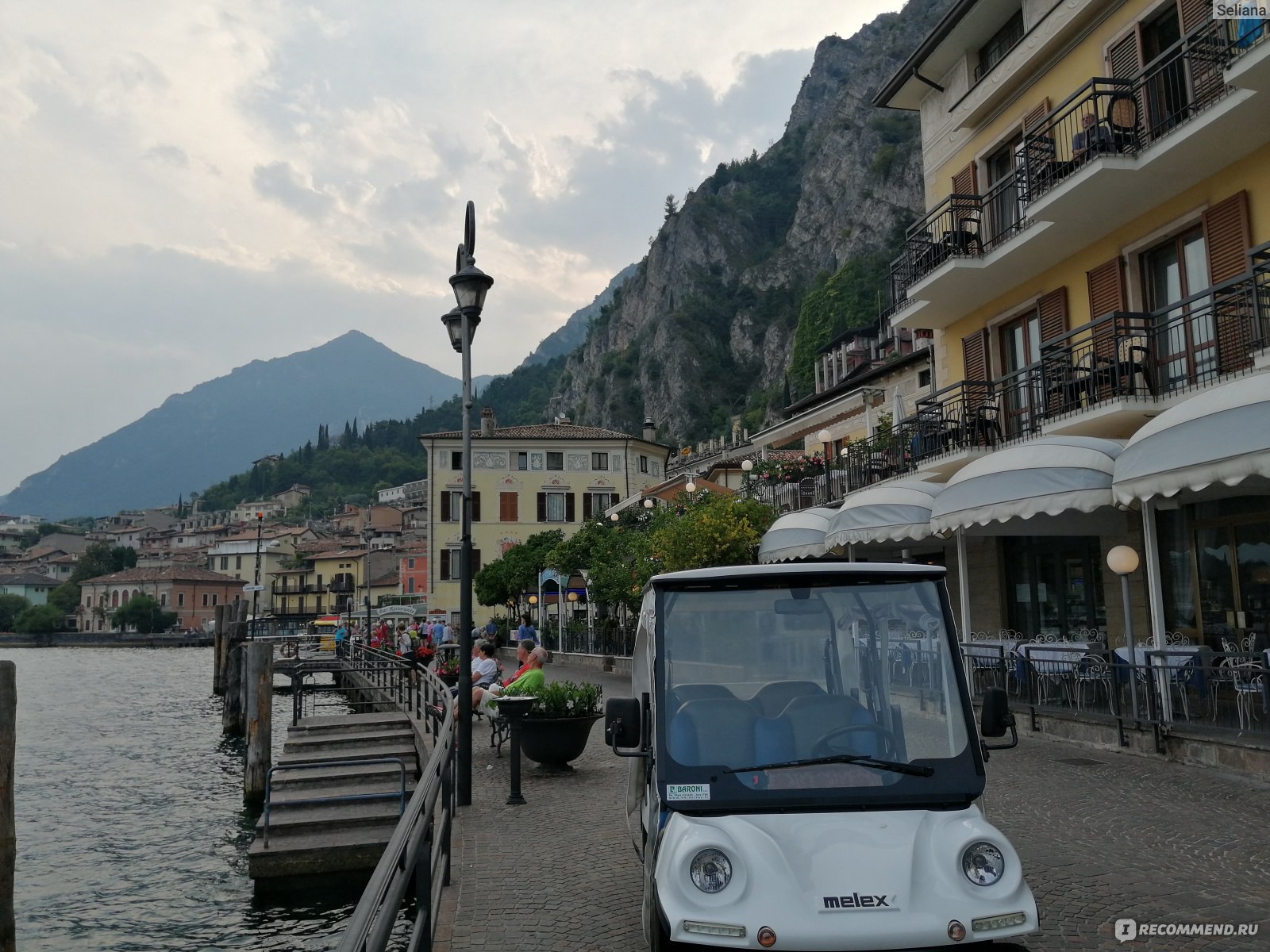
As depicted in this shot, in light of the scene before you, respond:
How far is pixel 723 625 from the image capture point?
495 cm

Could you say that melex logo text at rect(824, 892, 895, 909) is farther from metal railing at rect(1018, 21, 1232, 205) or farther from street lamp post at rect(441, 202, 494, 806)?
metal railing at rect(1018, 21, 1232, 205)

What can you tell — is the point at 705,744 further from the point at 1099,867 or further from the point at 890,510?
the point at 890,510

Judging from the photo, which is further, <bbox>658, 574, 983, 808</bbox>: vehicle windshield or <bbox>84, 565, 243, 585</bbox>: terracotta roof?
<bbox>84, 565, 243, 585</bbox>: terracotta roof

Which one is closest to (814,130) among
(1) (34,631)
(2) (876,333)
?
(2) (876,333)

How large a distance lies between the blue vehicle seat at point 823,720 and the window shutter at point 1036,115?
600 inches

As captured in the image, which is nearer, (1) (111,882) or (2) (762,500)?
(1) (111,882)

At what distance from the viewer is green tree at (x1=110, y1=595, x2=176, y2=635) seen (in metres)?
117

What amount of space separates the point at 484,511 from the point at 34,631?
8192cm

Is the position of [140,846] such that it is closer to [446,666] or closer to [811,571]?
[446,666]

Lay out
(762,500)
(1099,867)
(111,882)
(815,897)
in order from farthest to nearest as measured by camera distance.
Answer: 1. (762,500)
2. (111,882)
3. (1099,867)
4. (815,897)

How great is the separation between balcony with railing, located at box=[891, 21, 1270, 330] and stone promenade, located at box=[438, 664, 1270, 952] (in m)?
8.27

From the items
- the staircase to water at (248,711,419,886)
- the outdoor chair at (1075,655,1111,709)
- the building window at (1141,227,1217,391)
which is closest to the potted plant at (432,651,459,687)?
the staircase to water at (248,711,419,886)

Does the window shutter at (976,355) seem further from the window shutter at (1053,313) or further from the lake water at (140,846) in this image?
the lake water at (140,846)

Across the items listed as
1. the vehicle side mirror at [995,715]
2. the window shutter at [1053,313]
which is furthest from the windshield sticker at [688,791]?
the window shutter at [1053,313]
